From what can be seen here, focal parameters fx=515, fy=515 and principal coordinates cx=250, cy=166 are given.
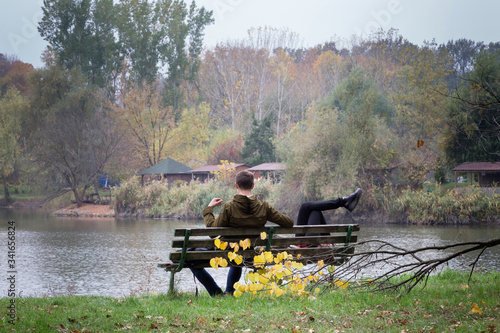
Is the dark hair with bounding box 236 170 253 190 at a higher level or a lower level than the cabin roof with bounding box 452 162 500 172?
lower

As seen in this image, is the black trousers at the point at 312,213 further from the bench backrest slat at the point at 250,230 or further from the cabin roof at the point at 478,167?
the cabin roof at the point at 478,167

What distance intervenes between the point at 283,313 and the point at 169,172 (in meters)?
37.9

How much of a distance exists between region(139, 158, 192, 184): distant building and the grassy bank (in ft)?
118

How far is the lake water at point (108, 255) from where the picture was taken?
10109 mm

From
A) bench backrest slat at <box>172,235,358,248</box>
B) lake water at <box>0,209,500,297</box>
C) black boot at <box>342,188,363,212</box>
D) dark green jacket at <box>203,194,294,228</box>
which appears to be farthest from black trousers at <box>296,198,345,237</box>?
lake water at <box>0,209,500,297</box>

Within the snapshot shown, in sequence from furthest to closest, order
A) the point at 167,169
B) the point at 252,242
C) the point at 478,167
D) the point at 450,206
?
the point at 167,169
the point at 478,167
the point at 450,206
the point at 252,242

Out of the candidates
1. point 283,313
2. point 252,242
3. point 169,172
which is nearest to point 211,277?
point 252,242

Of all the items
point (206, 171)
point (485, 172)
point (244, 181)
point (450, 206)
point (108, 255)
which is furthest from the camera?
point (206, 171)

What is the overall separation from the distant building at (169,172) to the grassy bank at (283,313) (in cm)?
3610

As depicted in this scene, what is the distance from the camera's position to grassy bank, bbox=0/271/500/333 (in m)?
4.52

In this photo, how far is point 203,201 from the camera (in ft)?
101

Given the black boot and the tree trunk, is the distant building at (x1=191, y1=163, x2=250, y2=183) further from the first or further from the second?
the black boot

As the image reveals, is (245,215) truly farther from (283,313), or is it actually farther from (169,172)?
(169,172)

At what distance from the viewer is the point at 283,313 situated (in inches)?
194
